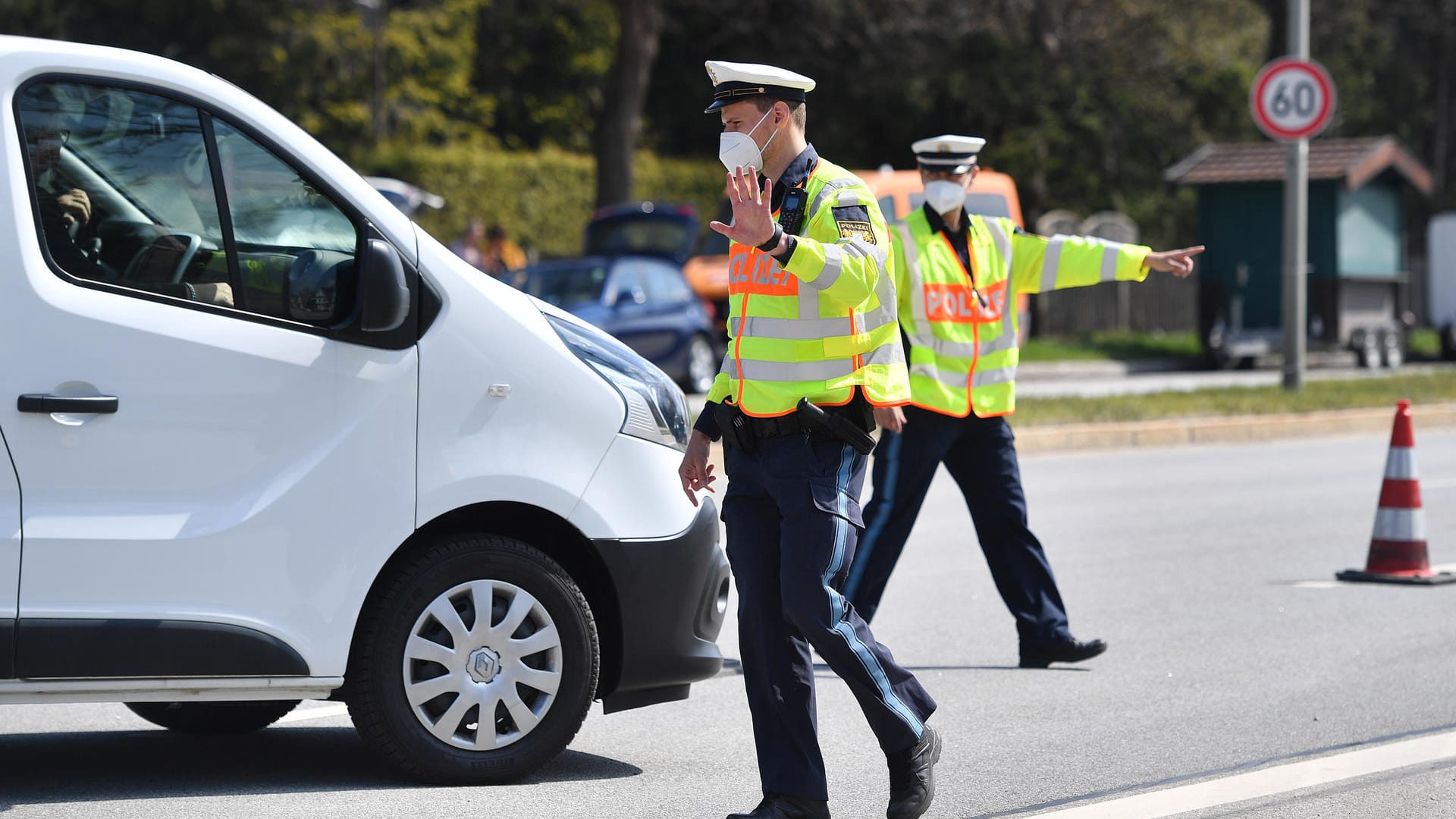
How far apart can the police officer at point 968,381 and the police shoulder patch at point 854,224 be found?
2324mm

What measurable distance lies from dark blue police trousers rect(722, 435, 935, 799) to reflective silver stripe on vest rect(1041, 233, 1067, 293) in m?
2.47

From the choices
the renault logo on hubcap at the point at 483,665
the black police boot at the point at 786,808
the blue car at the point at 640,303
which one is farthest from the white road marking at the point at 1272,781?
the blue car at the point at 640,303

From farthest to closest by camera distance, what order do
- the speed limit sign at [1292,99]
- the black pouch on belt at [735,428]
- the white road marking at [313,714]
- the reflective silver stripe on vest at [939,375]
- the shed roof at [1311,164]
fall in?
the shed roof at [1311,164] < the speed limit sign at [1292,99] < the reflective silver stripe on vest at [939,375] < the white road marking at [313,714] < the black pouch on belt at [735,428]

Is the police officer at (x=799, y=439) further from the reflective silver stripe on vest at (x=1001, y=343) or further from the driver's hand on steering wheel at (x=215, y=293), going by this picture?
the reflective silver stripe on vest at (x=1001, y=343)

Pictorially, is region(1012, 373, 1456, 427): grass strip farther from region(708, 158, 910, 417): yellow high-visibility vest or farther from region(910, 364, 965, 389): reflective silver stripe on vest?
region(708, 158, 910, 417): yellow high-visibility vest

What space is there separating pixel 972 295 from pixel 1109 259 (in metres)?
0.50

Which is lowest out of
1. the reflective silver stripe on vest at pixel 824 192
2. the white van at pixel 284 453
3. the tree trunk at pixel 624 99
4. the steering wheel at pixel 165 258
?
the white van at pixel 284 453

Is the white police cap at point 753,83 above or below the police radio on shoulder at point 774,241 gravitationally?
above

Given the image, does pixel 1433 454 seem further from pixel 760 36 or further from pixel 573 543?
pixel 760 36

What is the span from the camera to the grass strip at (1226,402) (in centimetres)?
1581

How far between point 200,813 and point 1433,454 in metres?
12.5

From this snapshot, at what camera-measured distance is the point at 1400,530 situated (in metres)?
8.59

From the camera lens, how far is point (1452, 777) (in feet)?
16.8

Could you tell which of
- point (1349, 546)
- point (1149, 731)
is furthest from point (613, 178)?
point (1149, 731)
